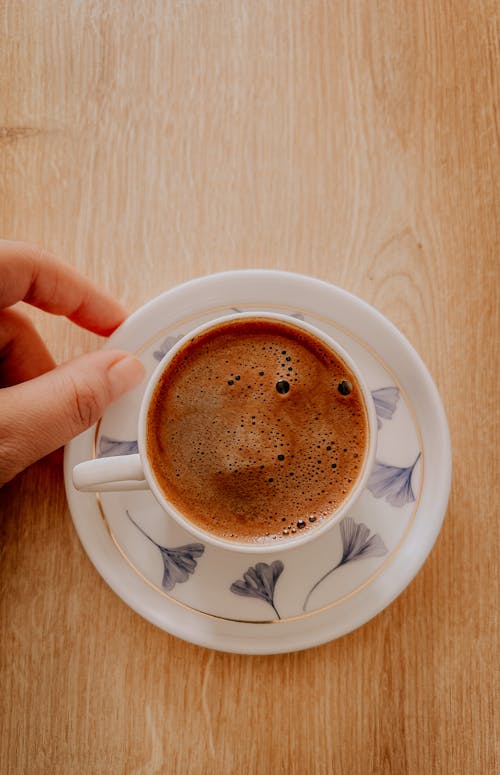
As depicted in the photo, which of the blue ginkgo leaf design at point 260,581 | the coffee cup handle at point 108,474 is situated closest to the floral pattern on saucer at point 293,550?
the blue ginkgo leaf design at point 260,581

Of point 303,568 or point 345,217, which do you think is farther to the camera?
point 345,217

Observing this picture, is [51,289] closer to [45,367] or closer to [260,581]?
[45,367]

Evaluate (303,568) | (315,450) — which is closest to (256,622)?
(303,568)

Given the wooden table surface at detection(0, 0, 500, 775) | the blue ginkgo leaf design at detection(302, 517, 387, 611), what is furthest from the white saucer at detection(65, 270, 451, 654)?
the wooden table surface at detection(0, 0, 500, 775)

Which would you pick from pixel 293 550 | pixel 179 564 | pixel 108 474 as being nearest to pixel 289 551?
pixel 293 550

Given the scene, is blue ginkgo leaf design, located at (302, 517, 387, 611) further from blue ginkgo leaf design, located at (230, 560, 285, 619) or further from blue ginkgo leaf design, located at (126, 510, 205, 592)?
blue ginkgo leaf design, located at (126, 510, 205, 592)

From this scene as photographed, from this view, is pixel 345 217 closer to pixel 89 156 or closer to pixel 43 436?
pixel 89 156

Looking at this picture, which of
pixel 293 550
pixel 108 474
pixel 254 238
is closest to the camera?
pixel 108 474
